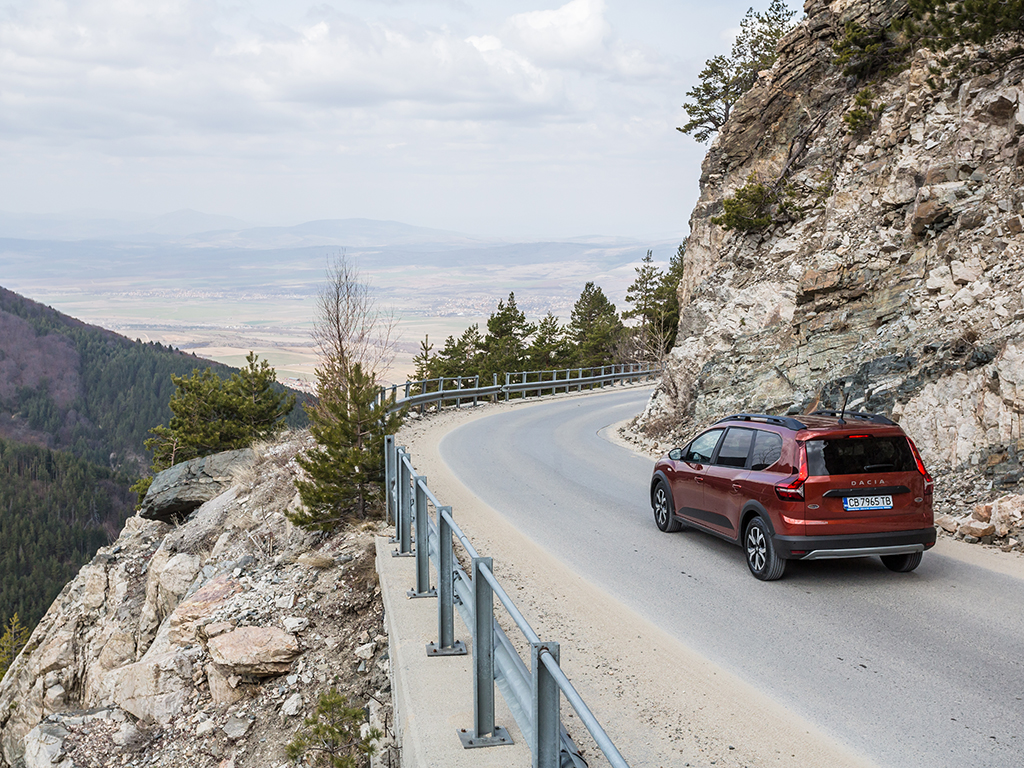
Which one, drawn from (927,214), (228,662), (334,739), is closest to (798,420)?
(334,739)

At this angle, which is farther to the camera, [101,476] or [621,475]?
[101,476]

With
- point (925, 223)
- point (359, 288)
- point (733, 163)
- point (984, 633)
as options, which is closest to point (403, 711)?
point (984, 633)

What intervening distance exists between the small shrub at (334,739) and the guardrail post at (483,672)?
1.44 metres

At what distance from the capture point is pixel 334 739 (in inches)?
227

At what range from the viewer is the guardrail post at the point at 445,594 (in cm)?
578

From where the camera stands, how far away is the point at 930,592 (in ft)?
25.9

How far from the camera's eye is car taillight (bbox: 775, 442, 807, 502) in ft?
26.0

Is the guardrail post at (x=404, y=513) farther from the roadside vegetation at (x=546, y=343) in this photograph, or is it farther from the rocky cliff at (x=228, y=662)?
the roadside vegetation at (x=546, y=343)

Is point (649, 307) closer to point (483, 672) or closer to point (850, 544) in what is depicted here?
point (850, 544)

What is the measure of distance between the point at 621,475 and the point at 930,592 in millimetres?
8590

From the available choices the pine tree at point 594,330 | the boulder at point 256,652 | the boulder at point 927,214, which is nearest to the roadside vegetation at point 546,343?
the pine tree at point 594,330

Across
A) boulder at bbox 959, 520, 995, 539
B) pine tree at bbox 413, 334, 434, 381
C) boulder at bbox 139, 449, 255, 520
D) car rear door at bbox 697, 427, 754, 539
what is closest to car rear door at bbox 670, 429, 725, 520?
car rear door at bbox 697, 427, 754, 539

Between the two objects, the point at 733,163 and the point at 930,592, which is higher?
the point at 733,163

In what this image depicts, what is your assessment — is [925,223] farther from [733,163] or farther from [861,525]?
[733,163]
